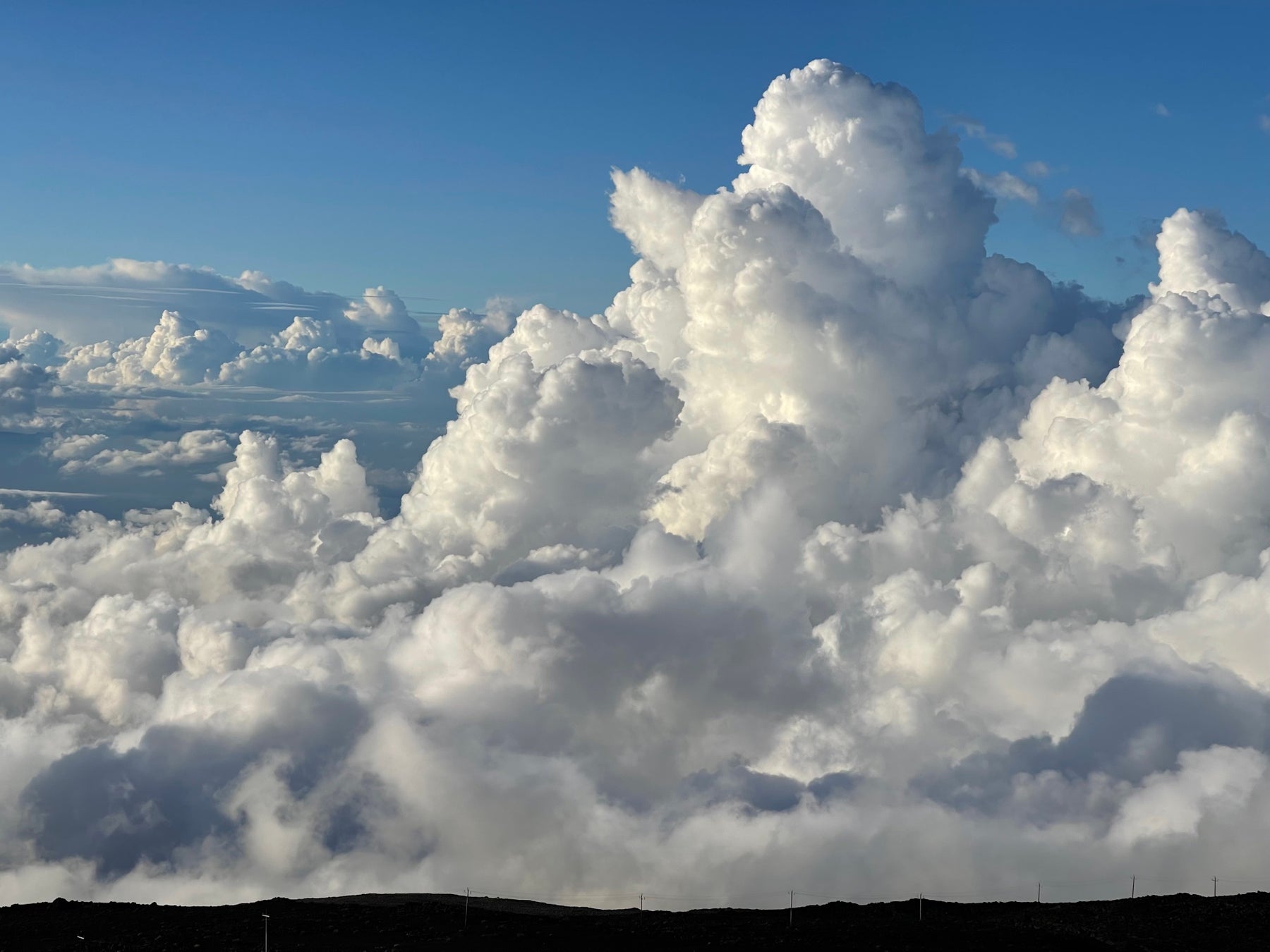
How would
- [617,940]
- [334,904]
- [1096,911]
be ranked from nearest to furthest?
1. [617,940]
2. [1096,911]
3. [334,904]

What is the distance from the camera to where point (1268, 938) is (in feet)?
452

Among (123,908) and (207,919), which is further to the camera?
(123,908)

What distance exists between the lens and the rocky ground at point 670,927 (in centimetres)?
13825

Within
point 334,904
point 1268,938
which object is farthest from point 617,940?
point 1268,938

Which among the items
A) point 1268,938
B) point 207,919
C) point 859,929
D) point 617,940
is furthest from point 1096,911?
point 207,919

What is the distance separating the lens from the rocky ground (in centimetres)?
13825

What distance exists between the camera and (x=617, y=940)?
141 meters

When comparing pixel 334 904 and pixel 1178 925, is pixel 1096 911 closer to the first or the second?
pixel 1178 925

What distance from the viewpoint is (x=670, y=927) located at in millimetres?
151125

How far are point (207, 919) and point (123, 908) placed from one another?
75.0 feet

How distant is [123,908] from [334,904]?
3073cm

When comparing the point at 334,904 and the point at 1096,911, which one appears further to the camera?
the point at 334,904

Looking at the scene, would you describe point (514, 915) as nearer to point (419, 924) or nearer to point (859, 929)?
point (419, 924)

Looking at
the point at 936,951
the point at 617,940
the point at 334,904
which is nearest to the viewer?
the point at 936,951
